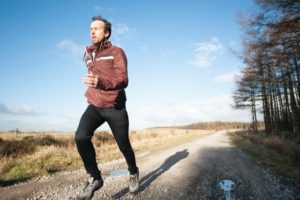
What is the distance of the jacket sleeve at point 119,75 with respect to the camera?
349 centimetres

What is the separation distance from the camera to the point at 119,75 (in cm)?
374

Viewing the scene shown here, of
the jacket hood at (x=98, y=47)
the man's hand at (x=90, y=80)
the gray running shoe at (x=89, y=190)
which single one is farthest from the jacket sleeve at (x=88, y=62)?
the gray running shoe at (x=89, y=190)

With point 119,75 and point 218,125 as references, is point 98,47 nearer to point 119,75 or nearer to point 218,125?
point 119,75

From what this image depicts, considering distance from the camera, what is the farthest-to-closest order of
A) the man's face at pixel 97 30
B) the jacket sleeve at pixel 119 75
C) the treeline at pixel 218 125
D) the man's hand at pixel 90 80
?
the treeline at pixel 218 125 < the man's face at pixel 97 30 < the jacket sleeve at pixel 119 75 < the man's hand at pixel 90 80

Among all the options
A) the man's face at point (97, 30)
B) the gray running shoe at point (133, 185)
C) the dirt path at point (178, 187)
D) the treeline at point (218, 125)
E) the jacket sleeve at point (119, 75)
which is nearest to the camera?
the jacket sleeve at point (119, 75)

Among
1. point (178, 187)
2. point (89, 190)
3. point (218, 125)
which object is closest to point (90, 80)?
point (89, 190)

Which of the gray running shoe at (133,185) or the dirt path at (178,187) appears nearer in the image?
the gray running shoe at (133,185)

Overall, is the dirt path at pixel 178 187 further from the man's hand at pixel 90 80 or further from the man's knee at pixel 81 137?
the man's hand at pixel 90 80

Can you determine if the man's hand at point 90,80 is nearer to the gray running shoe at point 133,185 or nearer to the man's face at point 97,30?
the man's face at point 97,30

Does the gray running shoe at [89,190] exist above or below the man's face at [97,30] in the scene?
below

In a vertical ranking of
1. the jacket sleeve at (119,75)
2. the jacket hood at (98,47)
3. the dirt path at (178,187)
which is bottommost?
the dirt path at (178,187)

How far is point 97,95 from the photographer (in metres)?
3.75

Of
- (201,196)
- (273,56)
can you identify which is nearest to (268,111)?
(273,56)

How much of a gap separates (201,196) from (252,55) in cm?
1737
